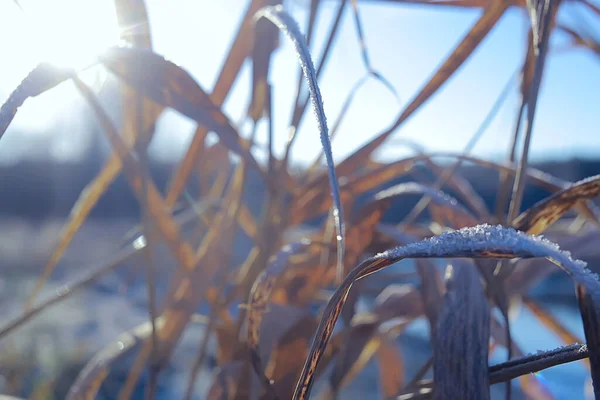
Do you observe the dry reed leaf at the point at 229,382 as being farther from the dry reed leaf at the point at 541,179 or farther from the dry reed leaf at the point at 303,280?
the dry reed leaf at the point at 541,179

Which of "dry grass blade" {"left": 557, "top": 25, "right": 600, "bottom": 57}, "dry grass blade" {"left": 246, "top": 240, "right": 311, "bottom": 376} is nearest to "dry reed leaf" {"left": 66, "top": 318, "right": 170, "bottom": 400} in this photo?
"dry grass blade" {"left": 246, "top": 240, "right": 311, "bottom": 376}

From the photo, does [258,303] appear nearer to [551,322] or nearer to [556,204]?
[556,204]

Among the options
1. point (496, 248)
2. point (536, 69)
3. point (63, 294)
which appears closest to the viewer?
point (496, 248)

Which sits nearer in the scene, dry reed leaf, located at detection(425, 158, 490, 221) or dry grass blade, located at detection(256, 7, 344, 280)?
dry grass blade, located at detection(256, 7, 344, 280)

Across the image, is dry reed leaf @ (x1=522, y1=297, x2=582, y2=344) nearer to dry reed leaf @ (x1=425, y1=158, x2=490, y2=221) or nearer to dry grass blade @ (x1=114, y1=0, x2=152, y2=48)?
dry reed leaf @ (x1=425, y1=158, x2=490, y2=221)

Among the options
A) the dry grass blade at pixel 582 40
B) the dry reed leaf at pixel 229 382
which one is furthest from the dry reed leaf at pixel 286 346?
the dry grass blade at pixel 582 40

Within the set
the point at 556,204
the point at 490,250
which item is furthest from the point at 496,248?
the point at 556,204

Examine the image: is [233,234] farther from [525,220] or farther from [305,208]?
[525,220]
